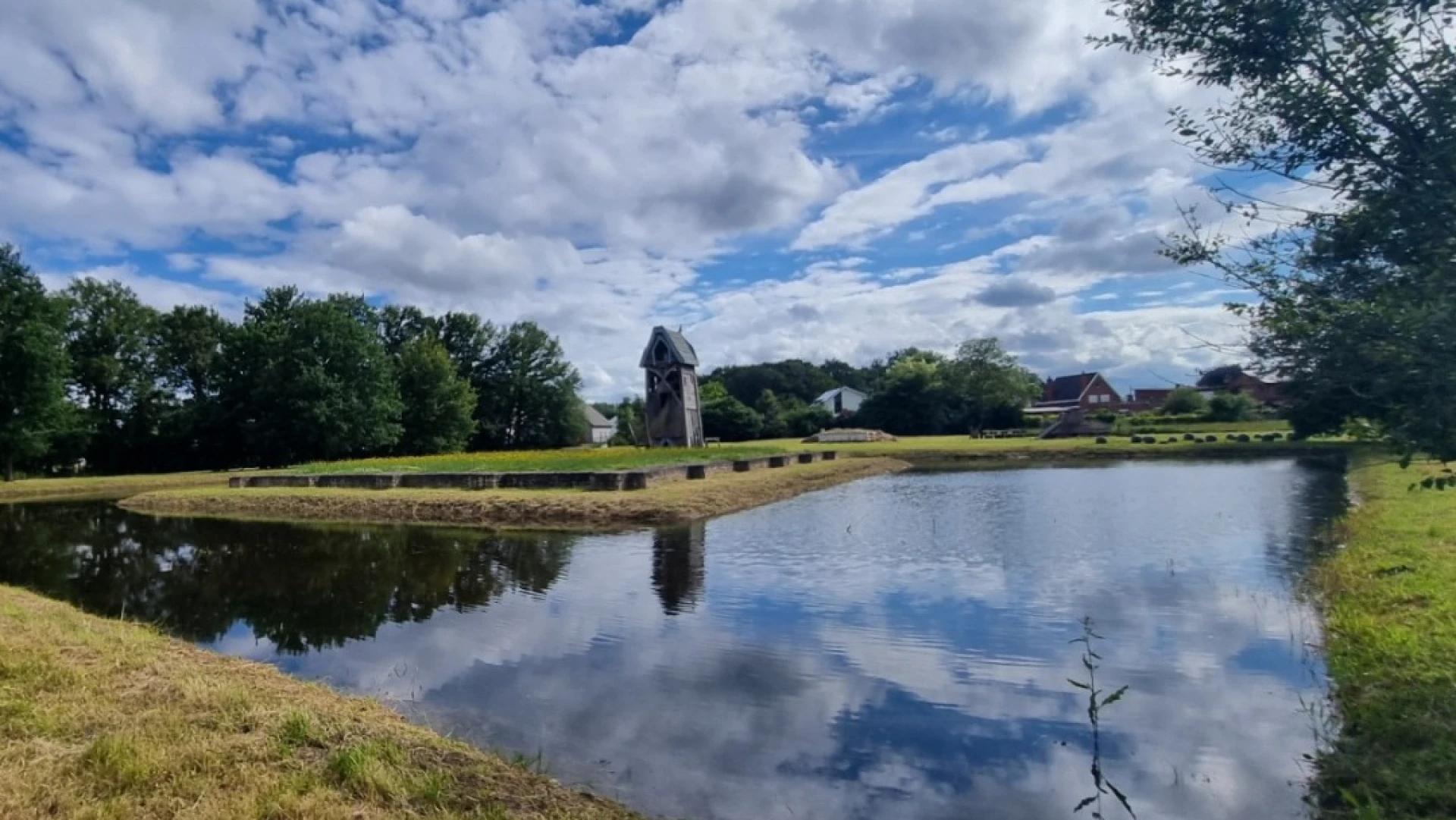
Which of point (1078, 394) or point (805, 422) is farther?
point (1078, 394)

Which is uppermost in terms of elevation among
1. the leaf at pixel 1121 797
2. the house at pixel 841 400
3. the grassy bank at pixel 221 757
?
the house at pixel 841 400

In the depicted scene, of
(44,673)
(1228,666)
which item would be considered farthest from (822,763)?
(44,673)

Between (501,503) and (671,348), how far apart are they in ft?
73.8

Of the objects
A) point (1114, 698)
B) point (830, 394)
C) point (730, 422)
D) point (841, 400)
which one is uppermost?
point (830, 394)

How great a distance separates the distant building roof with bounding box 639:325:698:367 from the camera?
41250mm

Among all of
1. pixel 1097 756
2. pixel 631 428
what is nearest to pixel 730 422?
pixel 631 428

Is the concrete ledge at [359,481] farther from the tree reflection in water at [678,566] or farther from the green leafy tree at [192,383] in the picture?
the green leafy tree at [192,383]

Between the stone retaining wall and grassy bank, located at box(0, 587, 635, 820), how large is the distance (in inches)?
592

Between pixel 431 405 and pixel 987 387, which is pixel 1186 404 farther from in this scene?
pixel 431 405

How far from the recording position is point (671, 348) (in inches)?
1630

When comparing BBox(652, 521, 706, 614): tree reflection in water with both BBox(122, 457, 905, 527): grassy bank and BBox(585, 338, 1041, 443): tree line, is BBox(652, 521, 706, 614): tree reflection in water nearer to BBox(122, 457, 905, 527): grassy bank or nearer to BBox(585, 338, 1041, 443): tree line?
BBox(122, 457, 905, 527): grassy bank

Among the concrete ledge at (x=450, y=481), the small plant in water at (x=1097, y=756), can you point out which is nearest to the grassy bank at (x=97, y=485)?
the concrete ledge at (x=450, y=481)

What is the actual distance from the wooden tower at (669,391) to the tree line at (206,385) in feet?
48.2

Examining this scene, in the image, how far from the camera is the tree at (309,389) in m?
42.1
